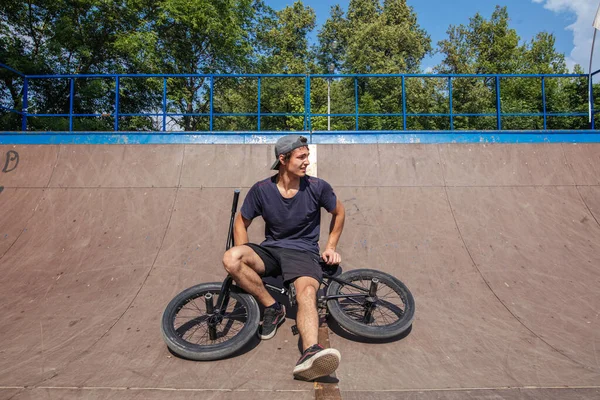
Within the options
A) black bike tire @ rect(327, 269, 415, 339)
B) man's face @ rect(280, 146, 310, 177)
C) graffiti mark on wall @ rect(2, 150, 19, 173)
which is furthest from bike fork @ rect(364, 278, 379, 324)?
graffiti mark on wall @ rect(2, 150, 19, 173)

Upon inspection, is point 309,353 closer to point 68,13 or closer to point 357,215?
point 357,215

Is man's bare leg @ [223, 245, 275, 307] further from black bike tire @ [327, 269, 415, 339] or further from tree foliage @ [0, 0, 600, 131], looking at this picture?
tree foliage @ [0, 0, 600, 131]

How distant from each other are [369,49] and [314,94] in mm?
6320

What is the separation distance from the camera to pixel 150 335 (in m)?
3.20

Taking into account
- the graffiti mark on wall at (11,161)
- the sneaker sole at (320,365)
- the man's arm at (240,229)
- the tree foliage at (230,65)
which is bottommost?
the sneaker sole at (320,365)

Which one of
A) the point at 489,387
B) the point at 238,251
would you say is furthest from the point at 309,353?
the point at 489,387

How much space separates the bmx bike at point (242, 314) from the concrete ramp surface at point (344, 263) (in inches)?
5.0

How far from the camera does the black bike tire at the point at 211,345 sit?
9.08 ft

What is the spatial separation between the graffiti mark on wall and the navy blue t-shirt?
4568 millimetres

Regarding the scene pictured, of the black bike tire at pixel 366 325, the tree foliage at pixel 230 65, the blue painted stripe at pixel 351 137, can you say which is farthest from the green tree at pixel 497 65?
the black bike tire at pixel 366 325

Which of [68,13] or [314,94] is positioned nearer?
[68,13]

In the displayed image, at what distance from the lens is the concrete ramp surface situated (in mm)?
2604

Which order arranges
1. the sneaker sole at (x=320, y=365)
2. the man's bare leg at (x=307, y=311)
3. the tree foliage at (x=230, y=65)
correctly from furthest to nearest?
the tree foliage at (x=230, y=65) < the man's bare leg at (x=307, y=311) < the sneaker sole at (x=320, y=365)

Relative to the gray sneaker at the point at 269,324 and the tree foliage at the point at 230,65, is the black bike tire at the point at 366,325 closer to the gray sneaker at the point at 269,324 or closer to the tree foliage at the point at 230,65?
the gray sneaker at the point at 269,324
